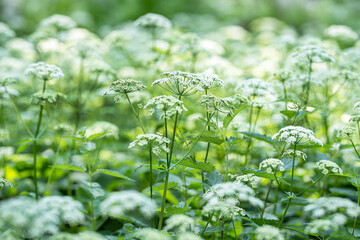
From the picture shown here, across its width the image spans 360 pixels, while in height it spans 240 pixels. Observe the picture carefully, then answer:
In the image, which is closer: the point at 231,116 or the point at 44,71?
the point at 231,116

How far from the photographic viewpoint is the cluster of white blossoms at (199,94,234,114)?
2.55 metres

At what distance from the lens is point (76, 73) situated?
21.0 feet

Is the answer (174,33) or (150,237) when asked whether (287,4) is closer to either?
(174,33)

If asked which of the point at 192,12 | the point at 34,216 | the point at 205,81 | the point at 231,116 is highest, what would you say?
the point at 192,12

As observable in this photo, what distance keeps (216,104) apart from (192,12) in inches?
469

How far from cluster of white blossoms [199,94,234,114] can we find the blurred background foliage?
7.49 m

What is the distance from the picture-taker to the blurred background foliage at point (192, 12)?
422 inches

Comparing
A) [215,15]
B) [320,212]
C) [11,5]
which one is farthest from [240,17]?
[320,212]

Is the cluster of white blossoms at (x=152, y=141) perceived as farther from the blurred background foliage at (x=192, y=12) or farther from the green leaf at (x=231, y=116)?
the blurred background foliage at (x=192, y=12)

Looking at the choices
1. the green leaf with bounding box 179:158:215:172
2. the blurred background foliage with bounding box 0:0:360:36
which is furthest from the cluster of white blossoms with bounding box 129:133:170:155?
the blurred background foliage with bounding box 0:0:360:36

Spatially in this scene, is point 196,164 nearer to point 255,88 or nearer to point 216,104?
point 216,104

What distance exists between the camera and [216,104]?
8.63 ft

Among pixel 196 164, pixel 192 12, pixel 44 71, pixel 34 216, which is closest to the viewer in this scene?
pixel 34 216

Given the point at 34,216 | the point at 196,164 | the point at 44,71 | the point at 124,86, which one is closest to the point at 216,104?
the point at 196,164
